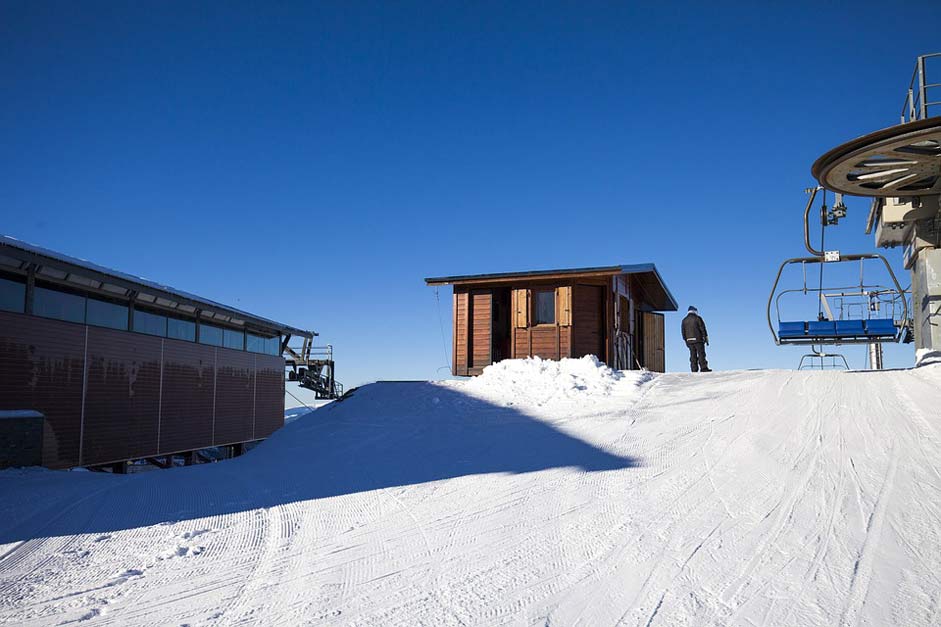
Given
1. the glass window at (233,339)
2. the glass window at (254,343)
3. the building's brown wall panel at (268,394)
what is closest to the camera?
the glass window at (233,339)

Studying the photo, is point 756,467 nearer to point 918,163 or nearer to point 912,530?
point 912,530

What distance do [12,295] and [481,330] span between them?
1044 centimetres

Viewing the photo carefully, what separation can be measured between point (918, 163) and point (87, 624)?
39.7ft

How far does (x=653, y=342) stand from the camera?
2188 cm

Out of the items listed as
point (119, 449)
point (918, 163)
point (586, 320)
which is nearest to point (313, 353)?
point (119, 449)

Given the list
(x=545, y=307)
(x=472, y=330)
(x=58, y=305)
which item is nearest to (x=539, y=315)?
(x=545, y=307)

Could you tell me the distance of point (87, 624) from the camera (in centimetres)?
349

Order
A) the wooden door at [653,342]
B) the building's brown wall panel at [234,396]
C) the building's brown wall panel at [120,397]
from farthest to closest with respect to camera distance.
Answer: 1. the wooden door at [653,342]
2. the building's brown wall panel at [234,396]
3. the building's brown wall panel at [120,397]

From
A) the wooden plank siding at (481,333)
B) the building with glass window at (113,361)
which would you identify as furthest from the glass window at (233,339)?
the wooden plank siding at (481,333)

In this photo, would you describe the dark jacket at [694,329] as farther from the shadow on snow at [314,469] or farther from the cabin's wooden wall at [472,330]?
the shadow on snow at [314,469]

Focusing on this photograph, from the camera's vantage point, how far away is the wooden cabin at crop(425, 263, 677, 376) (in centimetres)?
1636

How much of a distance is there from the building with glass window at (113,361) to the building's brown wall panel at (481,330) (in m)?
8.18

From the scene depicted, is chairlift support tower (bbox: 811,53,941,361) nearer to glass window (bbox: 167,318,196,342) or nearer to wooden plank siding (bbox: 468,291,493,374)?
wooden plank siding (bbox: 468,291,493,374)

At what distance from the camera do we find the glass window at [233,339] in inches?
838
